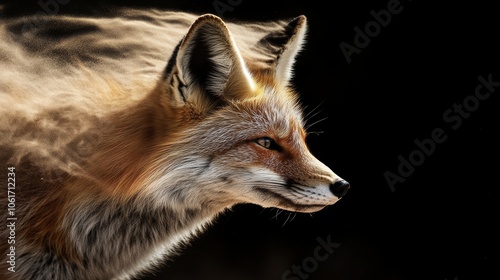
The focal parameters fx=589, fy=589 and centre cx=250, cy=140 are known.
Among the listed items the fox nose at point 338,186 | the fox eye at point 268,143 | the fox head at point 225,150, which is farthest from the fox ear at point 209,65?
the fox nose at point 338,186

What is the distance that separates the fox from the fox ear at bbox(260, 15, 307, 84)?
164 millimetres

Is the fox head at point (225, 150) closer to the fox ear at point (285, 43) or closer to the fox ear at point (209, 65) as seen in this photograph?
the fox ear at point (209, 65)

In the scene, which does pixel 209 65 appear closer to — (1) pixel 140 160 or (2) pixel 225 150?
(2) pixel 225 150

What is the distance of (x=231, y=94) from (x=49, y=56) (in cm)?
97

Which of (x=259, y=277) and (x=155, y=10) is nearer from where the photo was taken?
(x=155, y=10)

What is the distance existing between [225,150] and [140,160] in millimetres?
373

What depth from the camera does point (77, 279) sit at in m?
2.65

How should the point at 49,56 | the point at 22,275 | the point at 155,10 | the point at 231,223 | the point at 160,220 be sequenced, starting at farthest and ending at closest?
the point at 231,223
the point at 155,10
the point at 49,56
the point at 160,220
the point at 22,275

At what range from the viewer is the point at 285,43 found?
9.55 feet

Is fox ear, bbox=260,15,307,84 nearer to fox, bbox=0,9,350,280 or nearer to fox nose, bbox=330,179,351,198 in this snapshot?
fox, bbox=0,9,350,280

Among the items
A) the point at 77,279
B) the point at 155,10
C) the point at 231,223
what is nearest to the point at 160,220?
the point at 77,279

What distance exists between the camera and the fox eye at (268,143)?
2590mm

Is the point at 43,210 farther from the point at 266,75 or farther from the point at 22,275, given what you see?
the point at 266,75

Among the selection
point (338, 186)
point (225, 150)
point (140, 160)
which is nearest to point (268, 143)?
point (225, 150)
